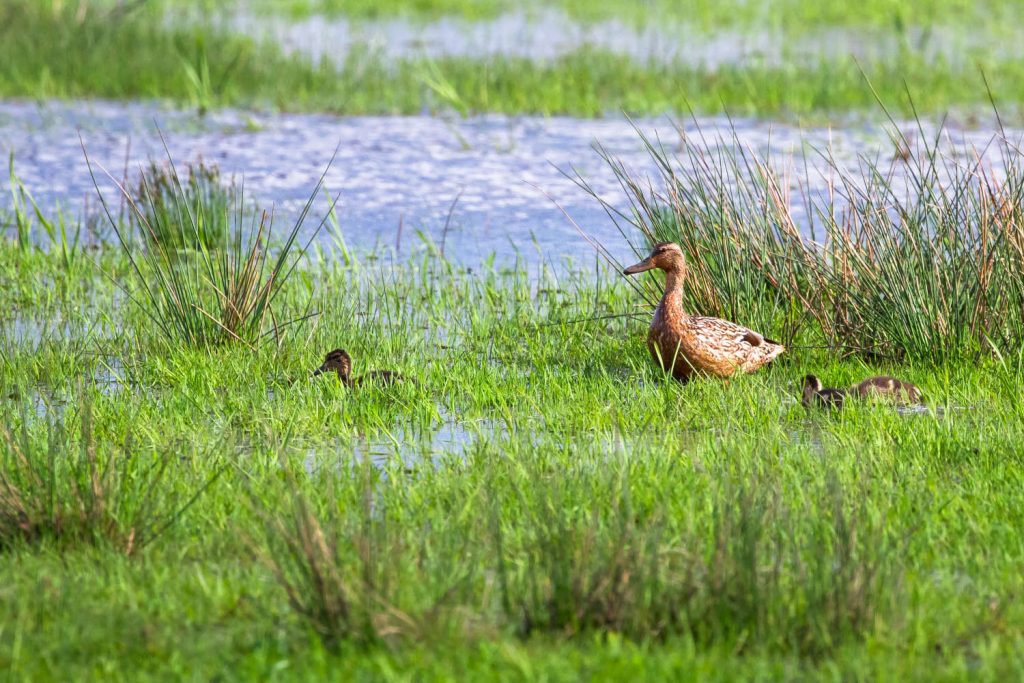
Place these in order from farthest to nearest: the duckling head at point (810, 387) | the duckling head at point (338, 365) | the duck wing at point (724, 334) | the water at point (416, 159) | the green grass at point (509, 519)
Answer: the water at point (416, 159), the duck wing at point (724, 334), the duckling head at point (338, 365), the duckling head at point (810, 387), the green grass at point (509, 519)

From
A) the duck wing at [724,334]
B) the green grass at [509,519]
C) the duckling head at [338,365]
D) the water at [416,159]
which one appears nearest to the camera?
the green grass at [509,519]

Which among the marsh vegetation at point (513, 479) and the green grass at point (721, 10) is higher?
the green grass at point (721, 10)

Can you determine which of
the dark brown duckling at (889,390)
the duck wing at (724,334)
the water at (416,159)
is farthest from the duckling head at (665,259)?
the water at (416,159)

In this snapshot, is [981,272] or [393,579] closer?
[393,579]

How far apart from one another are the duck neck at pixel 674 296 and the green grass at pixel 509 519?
40 centimetres

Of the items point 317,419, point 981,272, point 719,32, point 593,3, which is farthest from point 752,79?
point 317,419

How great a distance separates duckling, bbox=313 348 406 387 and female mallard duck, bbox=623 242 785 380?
124 centimetres

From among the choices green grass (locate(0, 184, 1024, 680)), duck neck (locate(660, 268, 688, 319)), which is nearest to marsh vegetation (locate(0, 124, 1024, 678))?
green grass (locate(0, 184, 1024, 680))

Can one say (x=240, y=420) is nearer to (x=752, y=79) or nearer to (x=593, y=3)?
(x=752, y=79)

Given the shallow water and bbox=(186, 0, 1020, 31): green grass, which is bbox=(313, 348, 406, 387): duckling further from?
bbox=(186, 0, 1020, 31): green grass

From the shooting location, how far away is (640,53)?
18.5 meters

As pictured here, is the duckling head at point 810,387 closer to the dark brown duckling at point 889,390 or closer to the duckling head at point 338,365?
the dark brown duckling at point 889,390

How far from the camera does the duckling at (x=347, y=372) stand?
656cm

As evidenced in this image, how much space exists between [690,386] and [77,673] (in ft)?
11.7
